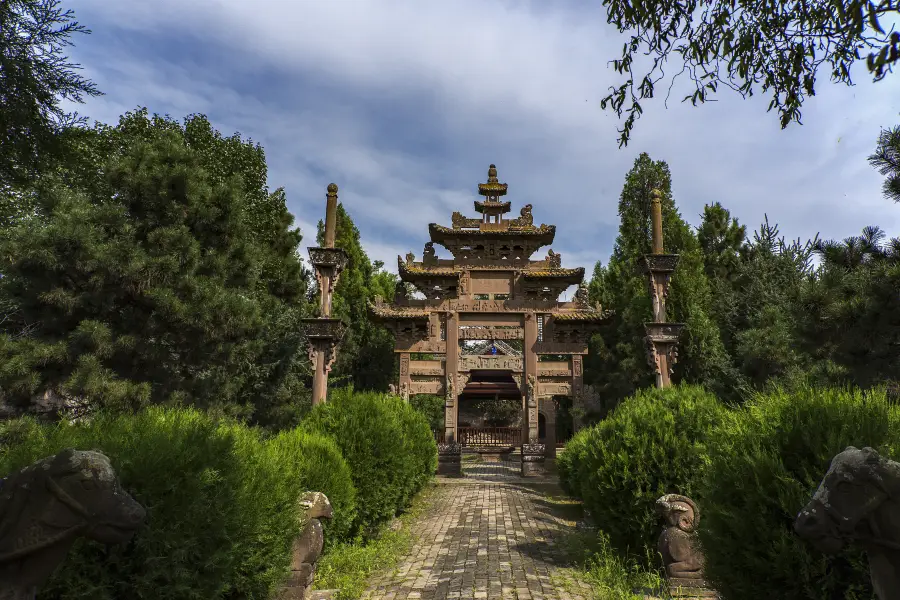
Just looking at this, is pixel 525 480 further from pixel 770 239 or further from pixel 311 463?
pixel 770 239

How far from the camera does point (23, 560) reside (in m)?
2.47

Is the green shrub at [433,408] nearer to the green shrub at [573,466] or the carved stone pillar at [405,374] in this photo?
the carved stone pillar at [405,374]

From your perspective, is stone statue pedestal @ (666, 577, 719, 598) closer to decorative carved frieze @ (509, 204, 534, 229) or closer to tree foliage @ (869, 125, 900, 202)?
tree foliage @ (869, 125, 900, 202)

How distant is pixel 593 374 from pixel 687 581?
73.9 ft

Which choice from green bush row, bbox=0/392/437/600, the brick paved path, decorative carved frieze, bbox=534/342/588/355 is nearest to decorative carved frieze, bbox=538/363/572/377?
decorative carved frieze, bbox=534/342/588/355

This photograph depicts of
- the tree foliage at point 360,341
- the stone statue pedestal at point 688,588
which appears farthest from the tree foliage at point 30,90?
the tree foliage at point 360,341

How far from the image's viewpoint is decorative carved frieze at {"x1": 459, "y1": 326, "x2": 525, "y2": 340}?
21000 millimetres

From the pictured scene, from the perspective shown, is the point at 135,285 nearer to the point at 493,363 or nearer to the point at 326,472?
the point at 326,472

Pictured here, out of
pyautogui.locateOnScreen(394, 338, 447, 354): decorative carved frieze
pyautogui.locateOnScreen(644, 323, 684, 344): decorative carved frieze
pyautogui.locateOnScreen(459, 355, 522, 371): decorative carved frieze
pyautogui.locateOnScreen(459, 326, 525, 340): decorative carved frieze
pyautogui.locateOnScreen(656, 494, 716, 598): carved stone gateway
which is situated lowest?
pyautogui.locateOnScreen(656, 494, 716, 598): carved stone gateway

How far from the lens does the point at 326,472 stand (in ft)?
22.1

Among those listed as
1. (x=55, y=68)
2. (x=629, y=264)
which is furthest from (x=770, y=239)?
(x=55, y=68)

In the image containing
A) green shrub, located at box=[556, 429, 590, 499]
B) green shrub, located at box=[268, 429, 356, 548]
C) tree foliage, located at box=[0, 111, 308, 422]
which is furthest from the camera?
tree foliage, located at box=[0, 111, 308, 422]

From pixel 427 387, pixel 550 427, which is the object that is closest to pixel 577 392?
pixel 550 427

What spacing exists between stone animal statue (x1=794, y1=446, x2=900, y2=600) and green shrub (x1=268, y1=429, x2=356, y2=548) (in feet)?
17.2
